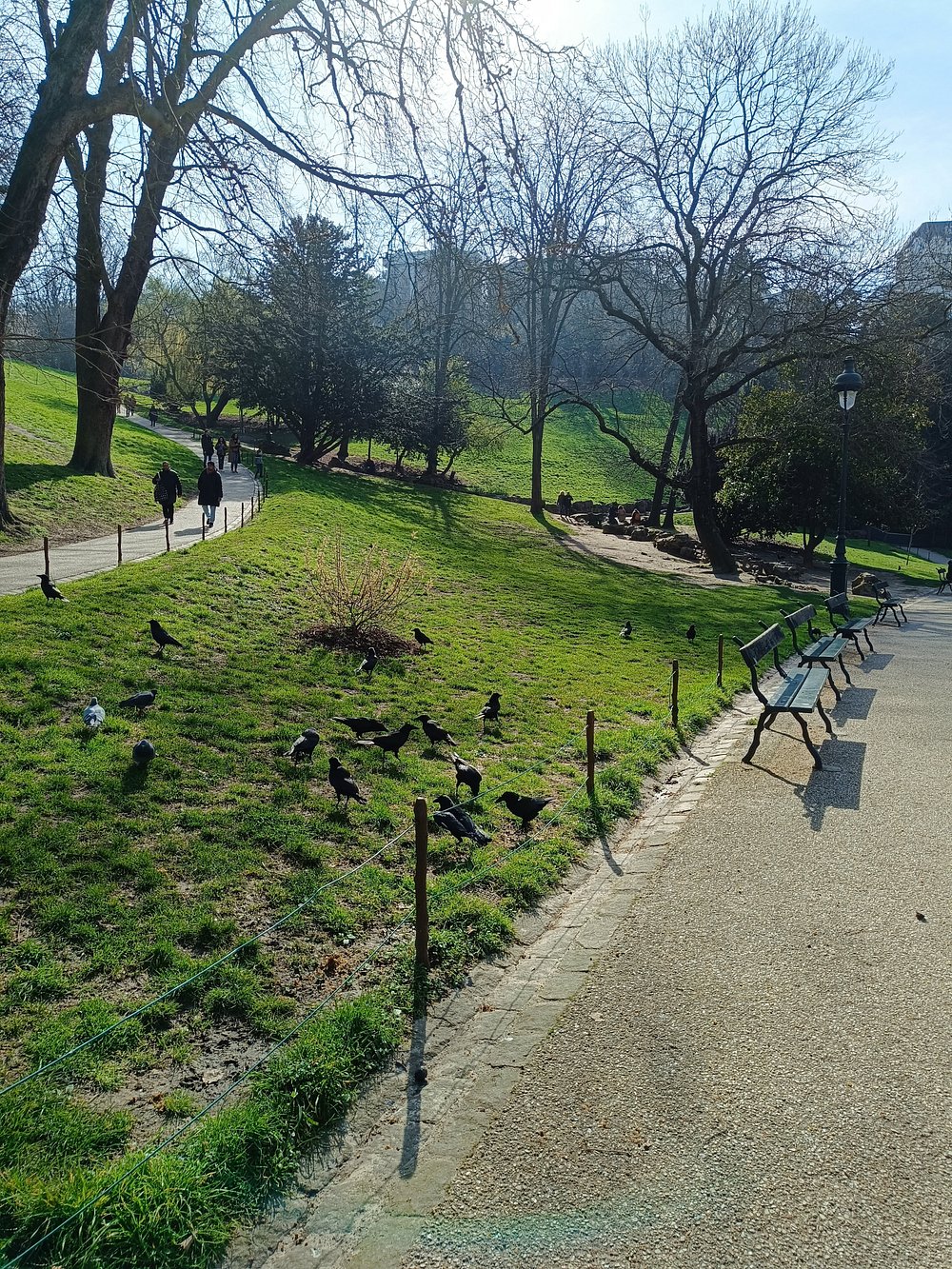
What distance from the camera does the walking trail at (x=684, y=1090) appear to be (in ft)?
10.8

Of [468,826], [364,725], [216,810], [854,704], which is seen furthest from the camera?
[854,704]

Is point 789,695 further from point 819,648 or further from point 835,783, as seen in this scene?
point 819,648

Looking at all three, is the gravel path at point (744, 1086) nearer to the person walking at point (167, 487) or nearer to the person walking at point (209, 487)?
the person walking at point (167, 487)

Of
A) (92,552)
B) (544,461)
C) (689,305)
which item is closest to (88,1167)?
(92,552)

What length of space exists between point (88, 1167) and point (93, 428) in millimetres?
25506

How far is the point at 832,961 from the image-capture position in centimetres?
536

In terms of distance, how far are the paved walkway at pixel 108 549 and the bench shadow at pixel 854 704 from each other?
36.8ft

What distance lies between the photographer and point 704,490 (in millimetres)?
28828

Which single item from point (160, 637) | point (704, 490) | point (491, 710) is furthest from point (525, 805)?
point (704, 490)

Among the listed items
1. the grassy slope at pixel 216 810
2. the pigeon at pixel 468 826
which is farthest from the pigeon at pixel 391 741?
the pigeon at pixel 468 826

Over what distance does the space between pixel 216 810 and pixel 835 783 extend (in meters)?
5.87

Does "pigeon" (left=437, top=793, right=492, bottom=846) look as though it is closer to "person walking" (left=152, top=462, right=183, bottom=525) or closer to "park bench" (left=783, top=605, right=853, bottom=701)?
"park bench" (left=783, top=605, right=853, bottom=701)

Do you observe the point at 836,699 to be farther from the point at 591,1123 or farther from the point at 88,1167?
the point at 88,1167

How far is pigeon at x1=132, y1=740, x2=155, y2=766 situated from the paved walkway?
6.71 meters
